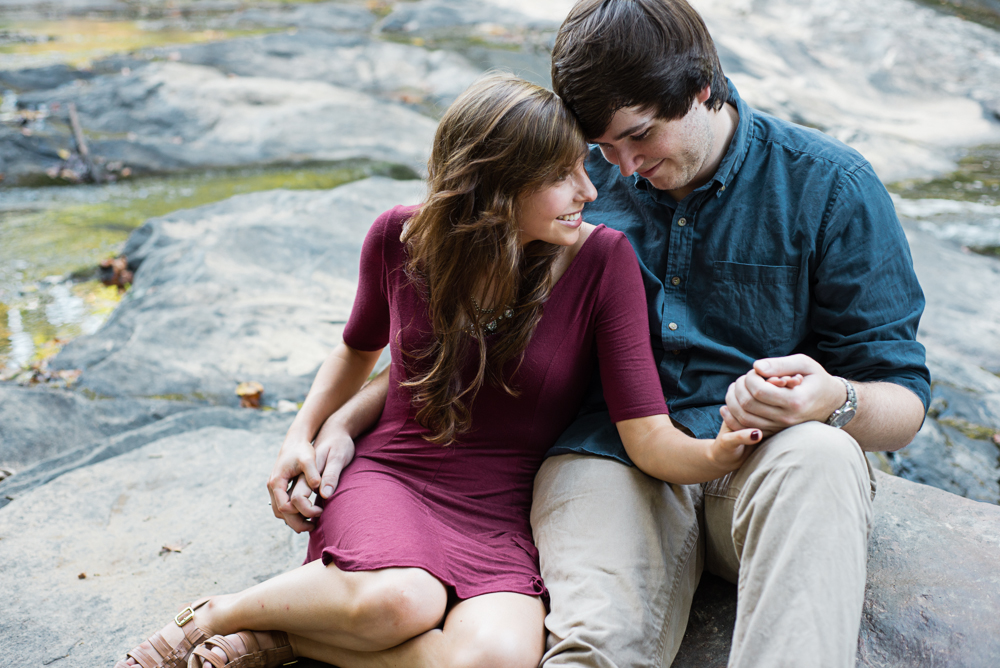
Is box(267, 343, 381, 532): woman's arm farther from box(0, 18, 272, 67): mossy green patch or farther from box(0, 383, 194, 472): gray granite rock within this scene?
box(0, 18, 272, 67): mossy green patch

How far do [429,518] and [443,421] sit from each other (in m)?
0.25

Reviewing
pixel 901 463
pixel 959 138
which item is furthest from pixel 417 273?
pixel 959 138

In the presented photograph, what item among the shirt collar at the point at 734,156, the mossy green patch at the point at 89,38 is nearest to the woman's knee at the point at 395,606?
the shirt collar at the point at 734,156

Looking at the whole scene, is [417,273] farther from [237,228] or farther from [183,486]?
[237,228]

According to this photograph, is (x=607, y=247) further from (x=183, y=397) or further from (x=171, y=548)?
(x=183, y=397)

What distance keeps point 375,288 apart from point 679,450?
95cm

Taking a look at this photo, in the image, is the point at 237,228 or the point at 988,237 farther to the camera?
the point at 988,237

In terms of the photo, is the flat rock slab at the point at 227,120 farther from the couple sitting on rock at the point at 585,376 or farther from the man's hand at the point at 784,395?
the man's hand at the point at 784,395

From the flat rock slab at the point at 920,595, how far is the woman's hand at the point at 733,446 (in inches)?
18.8

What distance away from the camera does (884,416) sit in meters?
1.83

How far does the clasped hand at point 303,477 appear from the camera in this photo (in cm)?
204

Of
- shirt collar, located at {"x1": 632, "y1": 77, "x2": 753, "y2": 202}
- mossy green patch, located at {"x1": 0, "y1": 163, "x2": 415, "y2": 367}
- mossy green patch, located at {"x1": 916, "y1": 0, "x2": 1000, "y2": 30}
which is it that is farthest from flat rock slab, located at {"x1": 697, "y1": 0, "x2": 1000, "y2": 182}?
shirt collar, located at {"x1": 632, "y1": 77, "x2": 753, "y2": 202}

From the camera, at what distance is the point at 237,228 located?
4.94 meters

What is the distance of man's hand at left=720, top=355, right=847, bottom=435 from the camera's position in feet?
5.24
